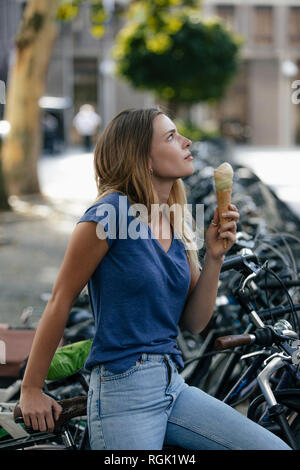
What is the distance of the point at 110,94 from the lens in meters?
38.6

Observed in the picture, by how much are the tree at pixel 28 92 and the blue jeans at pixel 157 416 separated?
33.4ft

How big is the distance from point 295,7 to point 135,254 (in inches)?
1723

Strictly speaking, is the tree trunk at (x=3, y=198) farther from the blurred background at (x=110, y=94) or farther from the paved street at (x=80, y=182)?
the paved street at (x=80, y=182)

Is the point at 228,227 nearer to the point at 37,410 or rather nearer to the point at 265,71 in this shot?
the point at 37,410

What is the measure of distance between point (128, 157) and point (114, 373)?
0.68 metres

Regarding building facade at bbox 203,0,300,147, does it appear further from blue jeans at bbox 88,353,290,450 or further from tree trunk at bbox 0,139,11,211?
blue jeans at bbox 88,353,290,450

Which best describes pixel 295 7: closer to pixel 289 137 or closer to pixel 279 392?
pixel 289 137

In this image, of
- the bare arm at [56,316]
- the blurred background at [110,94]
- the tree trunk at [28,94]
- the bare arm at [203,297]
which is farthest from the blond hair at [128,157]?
the tree trunk at [28,94]

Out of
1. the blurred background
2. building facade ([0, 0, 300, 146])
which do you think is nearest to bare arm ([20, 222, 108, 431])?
the blurred background

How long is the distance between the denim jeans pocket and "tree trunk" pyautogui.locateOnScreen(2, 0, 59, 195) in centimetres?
1054

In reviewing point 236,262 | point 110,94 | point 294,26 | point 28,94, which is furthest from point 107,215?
point 294,26

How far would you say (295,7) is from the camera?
42.6 m
